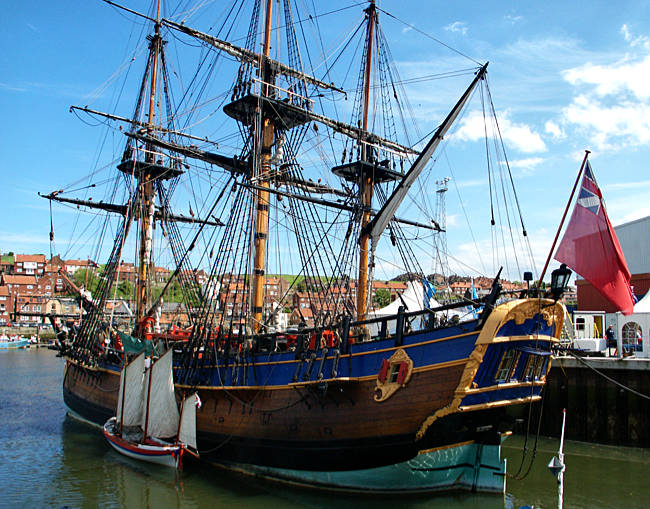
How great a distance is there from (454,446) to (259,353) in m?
5.89

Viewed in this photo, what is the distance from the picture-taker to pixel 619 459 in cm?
1678

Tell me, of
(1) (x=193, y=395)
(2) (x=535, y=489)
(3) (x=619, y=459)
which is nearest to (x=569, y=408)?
(3) (x=619, y=459)

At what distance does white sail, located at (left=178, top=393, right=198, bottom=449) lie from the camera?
1590cm

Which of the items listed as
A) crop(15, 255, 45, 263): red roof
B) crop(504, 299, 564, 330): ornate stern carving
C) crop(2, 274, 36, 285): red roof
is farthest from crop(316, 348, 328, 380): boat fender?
crop(15, 255, 45, 263): red roof

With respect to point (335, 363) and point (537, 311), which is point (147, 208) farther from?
point (537, 311)

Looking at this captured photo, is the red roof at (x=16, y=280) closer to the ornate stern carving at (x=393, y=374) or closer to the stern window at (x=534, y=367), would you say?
the ornate stern carving at (x=393, y=374)

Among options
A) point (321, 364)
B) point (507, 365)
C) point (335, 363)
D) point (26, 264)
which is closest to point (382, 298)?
point (321, 364)

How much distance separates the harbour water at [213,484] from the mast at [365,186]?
779cm

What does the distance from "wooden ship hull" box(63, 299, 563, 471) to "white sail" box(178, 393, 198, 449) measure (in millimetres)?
1161

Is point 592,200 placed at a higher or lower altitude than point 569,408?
higher

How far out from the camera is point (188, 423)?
16000mm

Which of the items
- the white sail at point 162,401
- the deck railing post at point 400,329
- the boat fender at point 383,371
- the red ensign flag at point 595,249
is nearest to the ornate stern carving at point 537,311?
the red ensign flag at point 595,249

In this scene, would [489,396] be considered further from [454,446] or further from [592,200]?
[592,200]

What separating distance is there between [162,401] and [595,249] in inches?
520
